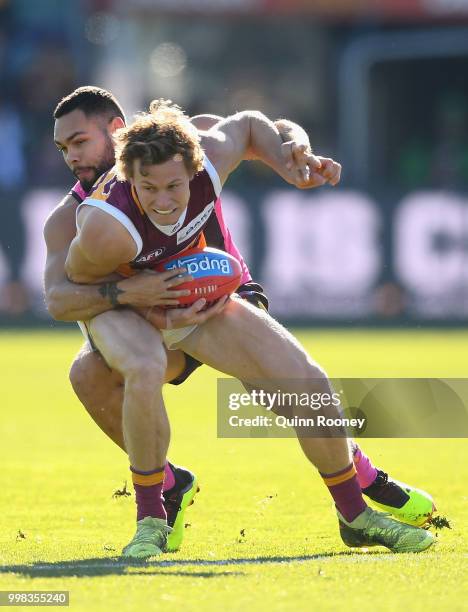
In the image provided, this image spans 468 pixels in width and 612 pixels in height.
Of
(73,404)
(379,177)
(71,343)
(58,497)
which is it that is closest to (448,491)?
(58,497)

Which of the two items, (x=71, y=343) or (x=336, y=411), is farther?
(x=71, y=343)

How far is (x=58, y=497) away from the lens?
26.7ft

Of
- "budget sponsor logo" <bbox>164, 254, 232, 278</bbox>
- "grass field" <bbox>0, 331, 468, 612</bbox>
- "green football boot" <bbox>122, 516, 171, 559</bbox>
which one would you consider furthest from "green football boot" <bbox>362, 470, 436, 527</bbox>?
"budget sponsor logo" <bbox>164, 254, 232, 278</bbox>

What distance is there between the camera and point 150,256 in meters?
6.66

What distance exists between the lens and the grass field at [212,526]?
214 inches

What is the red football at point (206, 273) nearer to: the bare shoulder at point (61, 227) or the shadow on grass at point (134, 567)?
the bare shoulder at point (61, 227)

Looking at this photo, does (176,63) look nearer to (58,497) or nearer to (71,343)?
(71,343)

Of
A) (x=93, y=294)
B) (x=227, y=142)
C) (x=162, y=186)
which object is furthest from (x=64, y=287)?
(x=227, y=142)

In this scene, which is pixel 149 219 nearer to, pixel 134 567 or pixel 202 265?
pixel 202 265

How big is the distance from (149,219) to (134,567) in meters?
1.54

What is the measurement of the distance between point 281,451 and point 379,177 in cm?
1410

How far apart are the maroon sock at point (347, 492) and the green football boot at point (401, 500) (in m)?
0.35

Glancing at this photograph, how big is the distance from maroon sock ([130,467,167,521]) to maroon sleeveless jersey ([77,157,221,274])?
3.22ft

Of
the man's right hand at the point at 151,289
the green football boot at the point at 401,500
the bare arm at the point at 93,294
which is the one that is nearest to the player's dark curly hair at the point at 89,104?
the bare arm at the point at 93,294
